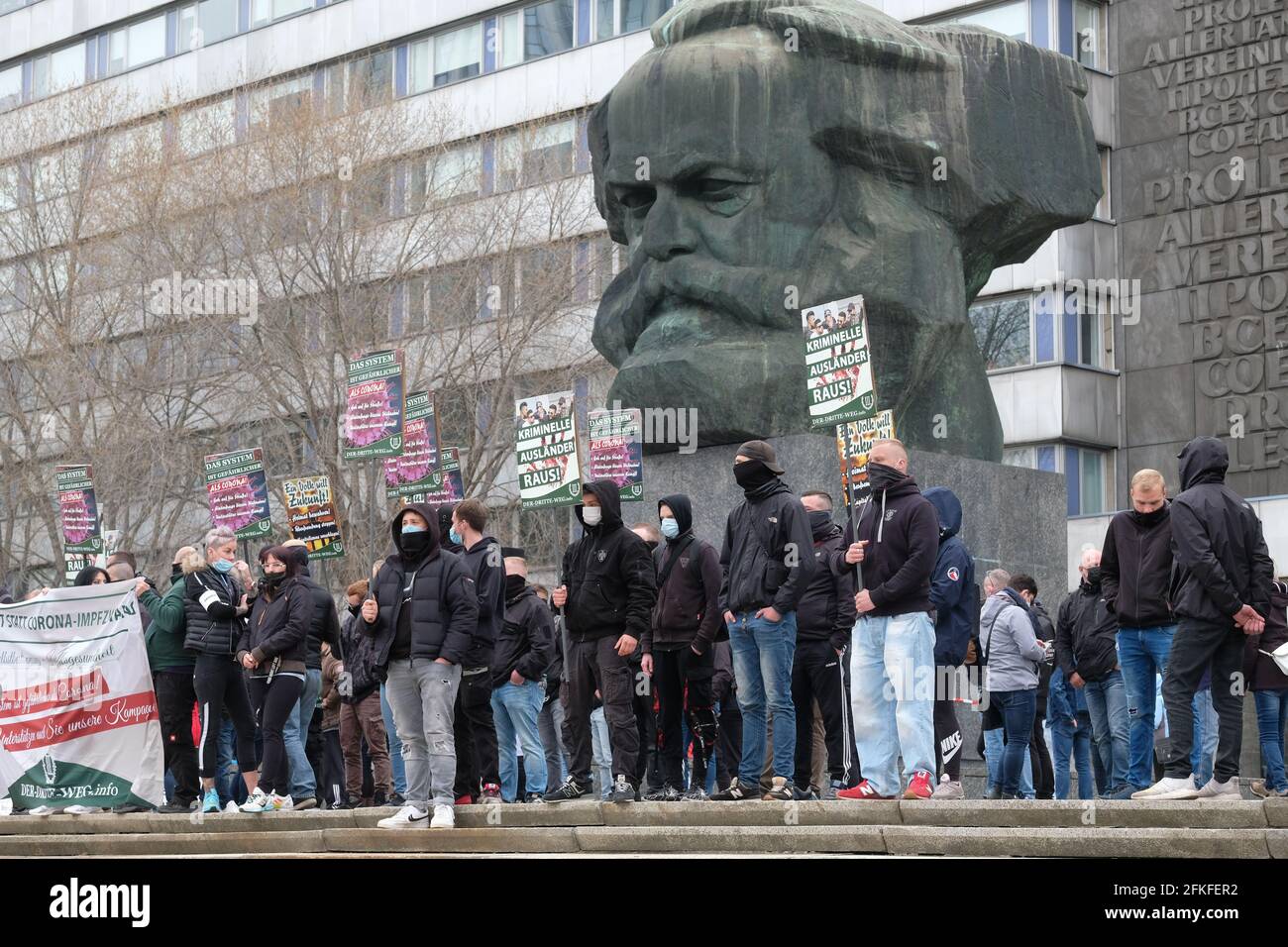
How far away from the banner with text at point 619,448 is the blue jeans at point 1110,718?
5.15m

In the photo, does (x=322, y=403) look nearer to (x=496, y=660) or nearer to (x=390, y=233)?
(x=390, y=233)

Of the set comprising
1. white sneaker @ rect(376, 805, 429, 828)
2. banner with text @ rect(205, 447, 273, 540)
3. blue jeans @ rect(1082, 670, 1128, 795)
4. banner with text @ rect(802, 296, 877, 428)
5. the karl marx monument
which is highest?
the karl marx monument

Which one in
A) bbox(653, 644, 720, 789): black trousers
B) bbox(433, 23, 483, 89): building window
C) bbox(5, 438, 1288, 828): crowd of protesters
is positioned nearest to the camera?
bbox(5, 438, 1288, 828): crowd of protesters

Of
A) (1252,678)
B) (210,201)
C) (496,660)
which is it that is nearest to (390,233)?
(210,201)

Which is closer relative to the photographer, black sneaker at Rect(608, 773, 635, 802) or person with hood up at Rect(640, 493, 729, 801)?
black sneaker at Rect(608, 773, 635, 802)

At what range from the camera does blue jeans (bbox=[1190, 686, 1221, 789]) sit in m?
11.8

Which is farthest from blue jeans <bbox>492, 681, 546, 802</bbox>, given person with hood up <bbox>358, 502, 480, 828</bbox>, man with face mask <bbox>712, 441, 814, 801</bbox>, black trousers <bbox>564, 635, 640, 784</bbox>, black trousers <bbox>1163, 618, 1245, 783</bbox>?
black trousers <bbox>1163, 618, 1245, 783</bbox>

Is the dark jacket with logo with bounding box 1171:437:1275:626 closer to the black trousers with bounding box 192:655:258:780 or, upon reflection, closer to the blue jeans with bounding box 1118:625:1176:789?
the blue jeans with bounding box 1118:625:1176:789

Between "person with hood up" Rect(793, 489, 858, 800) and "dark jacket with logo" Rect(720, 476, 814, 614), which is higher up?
"dark jacket with logo" Rect(720, 476, 814, 614)

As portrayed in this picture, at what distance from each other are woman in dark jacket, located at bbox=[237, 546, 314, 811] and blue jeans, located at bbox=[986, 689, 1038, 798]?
488 cm

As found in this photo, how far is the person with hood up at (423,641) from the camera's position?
1254 centimetres

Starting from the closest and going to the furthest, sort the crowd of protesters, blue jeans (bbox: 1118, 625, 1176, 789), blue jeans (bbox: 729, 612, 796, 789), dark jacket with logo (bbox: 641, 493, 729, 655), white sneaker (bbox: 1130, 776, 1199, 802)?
white sneaker (bbox: 1130, 776, 1199, 802), the crowd of protesters, blue jeans (bbox: 1118, 625, 1176, 789), blue jeans (bbox: 729, 612, 796, 789), dark jacket with logo (bbox: 641, 493, 729, 655)

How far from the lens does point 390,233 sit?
34281 millimetres

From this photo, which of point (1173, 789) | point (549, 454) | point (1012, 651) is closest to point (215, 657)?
point (1012, 651)
